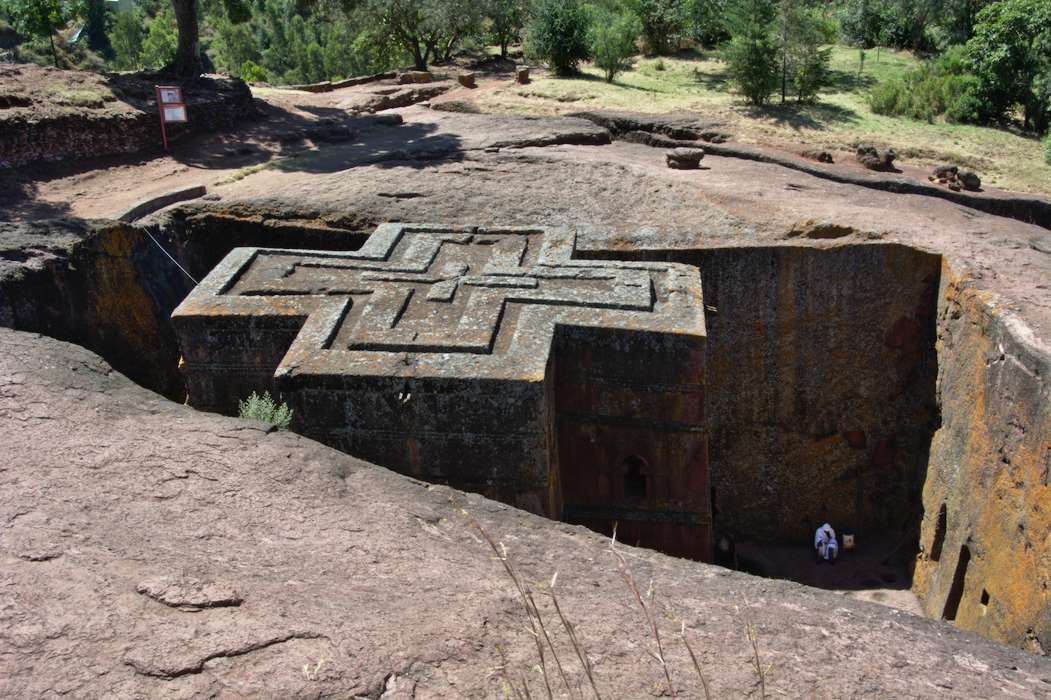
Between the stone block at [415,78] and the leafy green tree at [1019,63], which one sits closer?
the leafy green tree at [1019,63]

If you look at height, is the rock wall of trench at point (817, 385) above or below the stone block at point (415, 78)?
below

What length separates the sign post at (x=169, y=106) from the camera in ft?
41.5

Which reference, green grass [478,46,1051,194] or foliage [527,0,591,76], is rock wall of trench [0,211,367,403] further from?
foliage [527,0,591,76]

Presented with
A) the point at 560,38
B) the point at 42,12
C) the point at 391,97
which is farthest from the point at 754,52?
the point at 42,12

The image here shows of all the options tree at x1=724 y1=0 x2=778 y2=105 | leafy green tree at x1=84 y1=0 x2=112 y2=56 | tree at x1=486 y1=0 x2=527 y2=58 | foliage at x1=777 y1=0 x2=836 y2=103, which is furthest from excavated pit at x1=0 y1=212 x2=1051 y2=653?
leafy green tree at x1=84 y1=0 x2=112 y2=56

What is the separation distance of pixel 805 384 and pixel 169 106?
9702 millimetres

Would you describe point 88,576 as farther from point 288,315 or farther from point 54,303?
point 54,303

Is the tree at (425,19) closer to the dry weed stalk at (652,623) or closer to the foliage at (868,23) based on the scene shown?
the foliage at (868,23)

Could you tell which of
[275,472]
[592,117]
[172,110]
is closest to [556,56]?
[592,117]

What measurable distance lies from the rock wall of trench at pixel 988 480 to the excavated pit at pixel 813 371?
1.1 inches

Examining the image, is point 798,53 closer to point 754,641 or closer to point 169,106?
point 169,106

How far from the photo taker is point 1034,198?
1111cm

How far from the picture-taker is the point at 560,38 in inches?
791

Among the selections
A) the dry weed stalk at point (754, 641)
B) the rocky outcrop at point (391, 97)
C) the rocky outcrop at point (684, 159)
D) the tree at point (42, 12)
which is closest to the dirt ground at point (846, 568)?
the rocky outcrop at point (684, 159)
